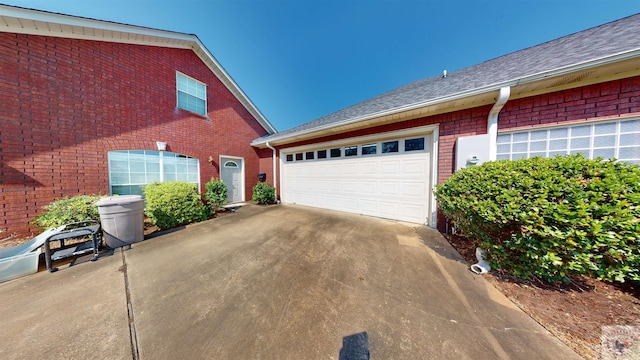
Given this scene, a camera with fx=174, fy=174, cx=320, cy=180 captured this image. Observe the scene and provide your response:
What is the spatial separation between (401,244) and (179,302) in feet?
12.4

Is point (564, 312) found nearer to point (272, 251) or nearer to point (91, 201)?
point (272, 251)

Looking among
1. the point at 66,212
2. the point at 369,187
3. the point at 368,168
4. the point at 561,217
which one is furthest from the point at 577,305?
the point at 66,212

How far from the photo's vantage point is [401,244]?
3662 millimetres

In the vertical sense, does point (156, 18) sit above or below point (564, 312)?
above

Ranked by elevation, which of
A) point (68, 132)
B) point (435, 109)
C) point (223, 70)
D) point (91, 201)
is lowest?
point (91, 201)

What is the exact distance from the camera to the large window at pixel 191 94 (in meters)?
6.71

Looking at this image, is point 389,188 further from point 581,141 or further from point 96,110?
point 96,110

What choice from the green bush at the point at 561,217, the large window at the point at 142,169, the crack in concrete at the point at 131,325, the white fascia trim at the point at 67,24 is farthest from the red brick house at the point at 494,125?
the white fascia trim at the point at 67,24

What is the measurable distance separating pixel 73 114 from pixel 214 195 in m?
3.87

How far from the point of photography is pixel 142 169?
569cm

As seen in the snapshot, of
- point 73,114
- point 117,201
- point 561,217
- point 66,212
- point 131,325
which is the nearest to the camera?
point 131,325

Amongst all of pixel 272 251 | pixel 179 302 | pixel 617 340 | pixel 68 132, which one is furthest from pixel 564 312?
pixel 68 132

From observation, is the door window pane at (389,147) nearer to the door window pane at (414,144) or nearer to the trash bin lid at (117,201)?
the door window pane at (414,144)

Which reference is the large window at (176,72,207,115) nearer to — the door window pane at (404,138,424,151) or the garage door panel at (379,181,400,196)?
the garage door panel at (379,181,400,196)
